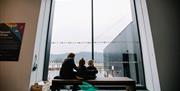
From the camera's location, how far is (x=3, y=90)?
2.74m

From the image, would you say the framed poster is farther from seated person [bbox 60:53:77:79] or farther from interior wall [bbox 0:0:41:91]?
seated person [bbox 60:53:77:79]

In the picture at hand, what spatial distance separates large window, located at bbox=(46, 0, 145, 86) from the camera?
363cm

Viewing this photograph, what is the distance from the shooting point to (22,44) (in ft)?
9.53

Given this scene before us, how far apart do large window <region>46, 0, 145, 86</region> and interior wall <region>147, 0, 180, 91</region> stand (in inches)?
29.1

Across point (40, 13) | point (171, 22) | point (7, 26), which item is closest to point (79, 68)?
point (40, 13)

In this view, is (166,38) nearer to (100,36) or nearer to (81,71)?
(100,36)

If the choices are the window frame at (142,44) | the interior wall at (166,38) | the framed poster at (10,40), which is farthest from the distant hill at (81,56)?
the interior wall at (166,38)

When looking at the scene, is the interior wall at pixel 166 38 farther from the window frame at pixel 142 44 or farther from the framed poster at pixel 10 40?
the framed poster at pixel 10 40

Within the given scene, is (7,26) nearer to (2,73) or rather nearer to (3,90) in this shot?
(2,73)

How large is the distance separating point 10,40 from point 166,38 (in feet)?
12.6

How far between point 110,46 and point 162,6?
5.83 feet

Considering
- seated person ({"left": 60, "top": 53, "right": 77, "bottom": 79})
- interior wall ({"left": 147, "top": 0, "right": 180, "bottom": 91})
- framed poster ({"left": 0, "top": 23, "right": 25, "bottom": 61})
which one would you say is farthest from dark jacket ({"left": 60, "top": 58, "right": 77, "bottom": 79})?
interior wall ({"left": 147, "top": 0, "right": 180, "bottom": 91})

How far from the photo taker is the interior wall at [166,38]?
2.72 meters

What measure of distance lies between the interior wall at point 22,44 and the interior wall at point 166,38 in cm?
302
